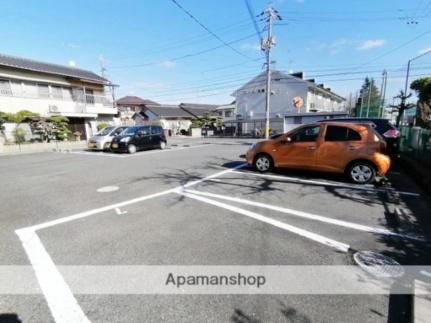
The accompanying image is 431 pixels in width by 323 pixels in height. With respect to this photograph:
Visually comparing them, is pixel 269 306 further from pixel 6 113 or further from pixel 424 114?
pixel 6 113

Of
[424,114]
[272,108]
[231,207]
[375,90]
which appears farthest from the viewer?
[375,90]

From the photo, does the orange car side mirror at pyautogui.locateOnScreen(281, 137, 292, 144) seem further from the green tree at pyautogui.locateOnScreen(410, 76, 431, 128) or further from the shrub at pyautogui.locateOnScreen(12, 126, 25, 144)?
the shrub at pyautogui.locateOnScreen(12, 126, 25, 144)

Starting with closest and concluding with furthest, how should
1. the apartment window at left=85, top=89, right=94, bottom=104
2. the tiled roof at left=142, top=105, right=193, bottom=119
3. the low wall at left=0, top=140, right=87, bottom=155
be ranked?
1. the low wall at left=0, top=140, right=87, bottom=155
2. the apartment window at left=85, top=89, right=94, bottom=104
3. the tiled roof at left=142, top=105, right=193, bottom=119

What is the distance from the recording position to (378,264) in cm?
289

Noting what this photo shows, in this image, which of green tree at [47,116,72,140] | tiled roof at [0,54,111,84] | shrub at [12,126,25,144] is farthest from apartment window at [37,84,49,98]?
shrub at [12,126,25,144]

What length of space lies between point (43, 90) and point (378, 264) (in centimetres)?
2518

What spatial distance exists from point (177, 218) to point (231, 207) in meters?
1.14

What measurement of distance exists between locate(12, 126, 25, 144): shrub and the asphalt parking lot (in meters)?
12.3

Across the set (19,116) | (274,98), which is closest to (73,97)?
(19,116)

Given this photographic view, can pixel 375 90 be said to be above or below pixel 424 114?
above

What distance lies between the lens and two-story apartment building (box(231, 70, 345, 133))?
29641 millimetres

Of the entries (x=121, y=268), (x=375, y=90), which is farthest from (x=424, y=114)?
(x=375, y=90)

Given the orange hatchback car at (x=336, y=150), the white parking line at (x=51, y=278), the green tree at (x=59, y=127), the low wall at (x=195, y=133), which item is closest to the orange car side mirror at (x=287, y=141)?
the orange hatchback car at (x=336, y=150)

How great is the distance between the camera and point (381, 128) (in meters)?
8.78
